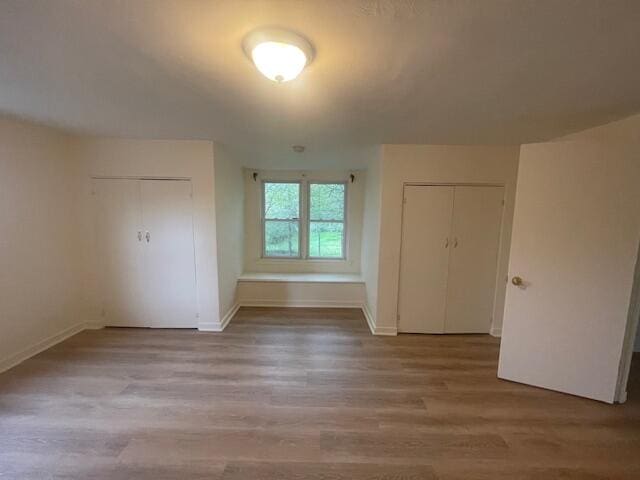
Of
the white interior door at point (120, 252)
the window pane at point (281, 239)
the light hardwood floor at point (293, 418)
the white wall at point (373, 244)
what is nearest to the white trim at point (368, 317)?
the white wall at point (373, 244)

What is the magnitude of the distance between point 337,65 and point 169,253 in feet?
9.03

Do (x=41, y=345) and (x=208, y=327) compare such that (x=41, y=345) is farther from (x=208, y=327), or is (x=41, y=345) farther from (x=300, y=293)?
(x=300, y=293)

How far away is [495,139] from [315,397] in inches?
115

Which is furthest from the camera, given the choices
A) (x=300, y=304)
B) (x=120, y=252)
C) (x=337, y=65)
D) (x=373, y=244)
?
(x=300, y=304)

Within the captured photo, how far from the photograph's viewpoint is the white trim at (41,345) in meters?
2.49

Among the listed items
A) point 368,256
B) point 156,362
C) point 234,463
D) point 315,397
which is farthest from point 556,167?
point 156,362

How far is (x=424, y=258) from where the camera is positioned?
3232 millimetres

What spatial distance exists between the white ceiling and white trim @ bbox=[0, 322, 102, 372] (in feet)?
7.00

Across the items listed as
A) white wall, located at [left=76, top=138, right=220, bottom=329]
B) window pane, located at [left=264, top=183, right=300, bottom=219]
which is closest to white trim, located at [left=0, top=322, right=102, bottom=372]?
white wall, located at [left=76, top=138, right=220, bottom=329]

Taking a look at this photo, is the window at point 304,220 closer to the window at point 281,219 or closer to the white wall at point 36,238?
the window at point 281,219

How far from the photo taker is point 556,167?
7.13 feet

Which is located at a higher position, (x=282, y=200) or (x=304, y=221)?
(x=282, y=200)

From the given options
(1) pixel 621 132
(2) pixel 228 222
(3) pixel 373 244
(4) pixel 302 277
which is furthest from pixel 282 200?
(1) pixel 621 132

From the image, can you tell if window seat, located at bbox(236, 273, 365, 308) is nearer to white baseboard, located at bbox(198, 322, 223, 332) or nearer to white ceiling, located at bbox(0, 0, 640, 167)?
white baseboard, located at bbox(198, 322, 223, 332)
